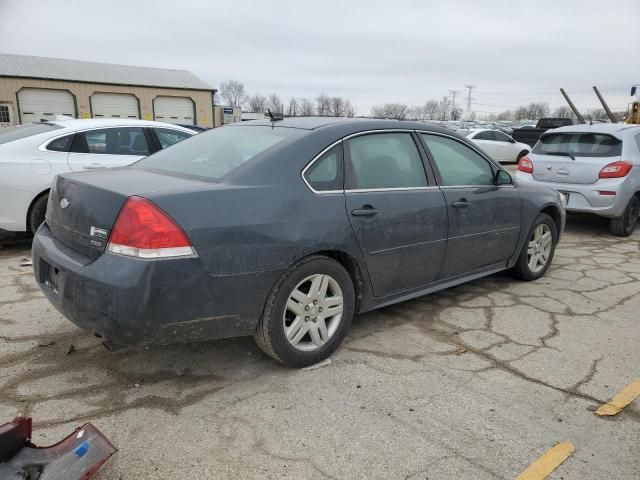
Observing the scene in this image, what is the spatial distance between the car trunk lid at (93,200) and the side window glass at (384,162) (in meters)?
1.06

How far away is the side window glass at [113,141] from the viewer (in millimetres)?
5961

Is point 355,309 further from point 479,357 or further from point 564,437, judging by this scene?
point 564,437

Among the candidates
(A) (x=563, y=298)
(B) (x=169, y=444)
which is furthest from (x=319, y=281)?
(A) (x=563, y=298)

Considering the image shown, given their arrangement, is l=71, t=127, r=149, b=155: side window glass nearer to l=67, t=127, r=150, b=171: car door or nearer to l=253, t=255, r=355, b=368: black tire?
l=67, t=127, r=150, b=171: car door

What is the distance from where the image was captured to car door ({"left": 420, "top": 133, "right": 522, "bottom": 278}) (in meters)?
3.90

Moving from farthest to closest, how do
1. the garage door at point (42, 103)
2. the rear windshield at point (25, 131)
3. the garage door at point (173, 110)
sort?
the garage door at point (173, 110)
the garage door at point (42, 103)
the rear windshield at point (25, 131)

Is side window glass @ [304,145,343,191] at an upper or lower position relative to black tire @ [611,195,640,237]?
upper

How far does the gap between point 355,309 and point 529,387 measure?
1167 millimetres

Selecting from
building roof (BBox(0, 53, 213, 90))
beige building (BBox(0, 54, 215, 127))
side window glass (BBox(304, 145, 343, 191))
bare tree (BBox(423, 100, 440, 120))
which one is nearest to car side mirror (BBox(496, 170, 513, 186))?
side window glass (BBox(304, 145, 343, 191))

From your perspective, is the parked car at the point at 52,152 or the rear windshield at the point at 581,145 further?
the rear windshield at the point at 581,145

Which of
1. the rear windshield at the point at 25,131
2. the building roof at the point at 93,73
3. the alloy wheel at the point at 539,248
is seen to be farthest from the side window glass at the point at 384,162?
the building roof at the point at 93,73

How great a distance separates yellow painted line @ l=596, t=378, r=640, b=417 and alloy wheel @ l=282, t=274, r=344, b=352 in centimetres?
157

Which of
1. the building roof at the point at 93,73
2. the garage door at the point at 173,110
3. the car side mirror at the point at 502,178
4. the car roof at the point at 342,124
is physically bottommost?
the car side mirror at the point at 502,178

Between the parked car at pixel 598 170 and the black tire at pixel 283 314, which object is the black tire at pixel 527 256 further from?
the black tire at pixel 283 314
